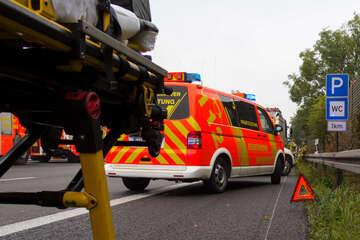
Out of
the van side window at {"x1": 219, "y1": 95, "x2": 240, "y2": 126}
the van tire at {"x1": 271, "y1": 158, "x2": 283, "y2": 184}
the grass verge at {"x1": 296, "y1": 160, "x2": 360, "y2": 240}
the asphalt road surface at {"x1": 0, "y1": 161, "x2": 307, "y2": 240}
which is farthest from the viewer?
the van tire at {"x1": 271, "y1": 158, "x2": 283, "y2": 184}

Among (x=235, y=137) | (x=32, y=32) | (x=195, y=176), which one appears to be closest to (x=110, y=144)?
(x=32, y=32)

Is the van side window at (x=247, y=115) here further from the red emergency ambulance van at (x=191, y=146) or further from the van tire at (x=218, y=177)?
the van tire at (x=218, y=177)

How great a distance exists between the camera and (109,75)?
8.10 ft

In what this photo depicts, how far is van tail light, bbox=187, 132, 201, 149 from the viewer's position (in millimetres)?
7328

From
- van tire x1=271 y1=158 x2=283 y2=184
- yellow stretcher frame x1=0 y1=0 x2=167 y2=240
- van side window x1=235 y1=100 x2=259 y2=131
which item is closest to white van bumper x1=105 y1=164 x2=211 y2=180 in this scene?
van side window x1=235 y1=100 x2=259 y2=131

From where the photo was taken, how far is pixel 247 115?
9.44 metres

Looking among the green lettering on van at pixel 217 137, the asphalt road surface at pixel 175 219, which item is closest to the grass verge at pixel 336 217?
the asphalt road surface at pixel 175 219

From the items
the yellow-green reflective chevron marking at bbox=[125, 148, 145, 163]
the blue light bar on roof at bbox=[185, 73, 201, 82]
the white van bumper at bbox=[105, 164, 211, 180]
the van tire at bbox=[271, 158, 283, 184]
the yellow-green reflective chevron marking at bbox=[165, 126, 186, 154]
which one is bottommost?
the van tire at bbox=[271, 158, 283, 184]

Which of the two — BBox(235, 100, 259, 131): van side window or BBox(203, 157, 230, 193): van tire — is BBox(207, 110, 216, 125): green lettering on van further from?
BBox(235, 100, 259, 131): van side window

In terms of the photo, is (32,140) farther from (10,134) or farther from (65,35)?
(10,134)

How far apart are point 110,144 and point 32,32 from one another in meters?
1.24

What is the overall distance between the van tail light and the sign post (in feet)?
13.0

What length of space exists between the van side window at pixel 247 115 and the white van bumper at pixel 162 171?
2015 mm

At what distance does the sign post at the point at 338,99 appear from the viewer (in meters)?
9.72
